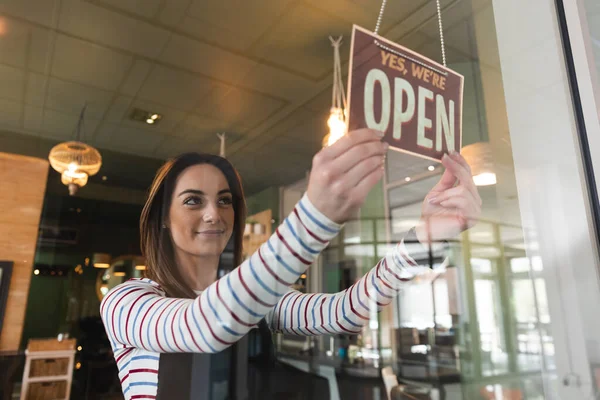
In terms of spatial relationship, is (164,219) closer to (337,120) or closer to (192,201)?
(192,201)

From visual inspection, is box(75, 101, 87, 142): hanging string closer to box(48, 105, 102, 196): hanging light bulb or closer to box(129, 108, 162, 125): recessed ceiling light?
box(48, 105, 102, 196): hanging light bulb

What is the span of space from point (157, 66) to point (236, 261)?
5.25 feet

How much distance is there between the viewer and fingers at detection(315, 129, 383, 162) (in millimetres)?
314

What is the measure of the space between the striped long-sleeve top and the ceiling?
732mm

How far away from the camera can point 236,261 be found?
421mm

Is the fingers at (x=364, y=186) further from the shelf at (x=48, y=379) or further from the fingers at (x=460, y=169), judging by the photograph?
the shelf at (x=48, y=379)

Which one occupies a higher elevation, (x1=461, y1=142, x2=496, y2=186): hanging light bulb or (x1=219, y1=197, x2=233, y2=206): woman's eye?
(x1=461, y1=142, x2=496, y2=186): hanging light bulb

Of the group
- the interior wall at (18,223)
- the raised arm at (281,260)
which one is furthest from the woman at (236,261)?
the interior wall at (18,223)

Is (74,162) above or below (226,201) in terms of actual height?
above

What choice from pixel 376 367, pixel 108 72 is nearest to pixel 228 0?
pixel 108 72

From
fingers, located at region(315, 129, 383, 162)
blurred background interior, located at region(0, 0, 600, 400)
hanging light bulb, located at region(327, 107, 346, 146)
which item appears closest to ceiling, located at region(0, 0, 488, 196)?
blurred background interior, located at region(0, 0, 600, 400)

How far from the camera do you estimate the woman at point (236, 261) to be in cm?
30

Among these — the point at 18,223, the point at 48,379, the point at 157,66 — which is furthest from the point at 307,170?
the point at 18,223

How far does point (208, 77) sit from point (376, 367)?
4.46ft
